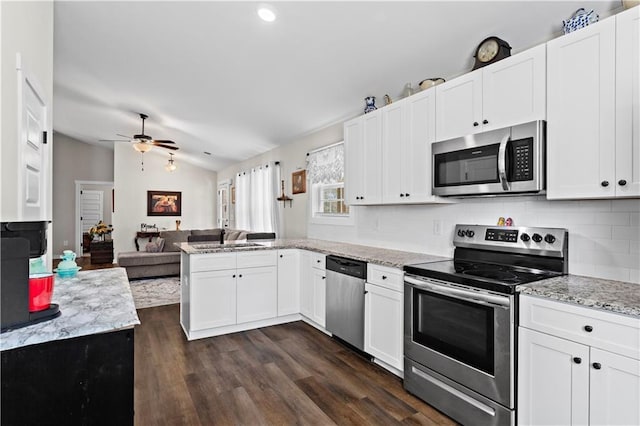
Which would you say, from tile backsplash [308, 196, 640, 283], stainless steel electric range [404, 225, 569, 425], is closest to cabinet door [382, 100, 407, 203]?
tile backsplash [308, 196, 640, 283]

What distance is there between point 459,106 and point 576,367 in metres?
1.76

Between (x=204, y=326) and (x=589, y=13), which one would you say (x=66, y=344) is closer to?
(x=204, y=326)

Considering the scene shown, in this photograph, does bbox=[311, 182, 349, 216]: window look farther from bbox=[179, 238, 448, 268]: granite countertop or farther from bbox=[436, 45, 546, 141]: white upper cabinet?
bbox=[436, 45, 546, 141]: white upper cabinet

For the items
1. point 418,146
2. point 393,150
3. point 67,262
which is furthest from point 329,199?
point 67,262

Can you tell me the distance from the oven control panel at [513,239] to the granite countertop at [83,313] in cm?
228

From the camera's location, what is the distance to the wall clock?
2.31 meters

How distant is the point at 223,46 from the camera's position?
3.18 m

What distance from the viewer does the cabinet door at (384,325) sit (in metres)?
2.57

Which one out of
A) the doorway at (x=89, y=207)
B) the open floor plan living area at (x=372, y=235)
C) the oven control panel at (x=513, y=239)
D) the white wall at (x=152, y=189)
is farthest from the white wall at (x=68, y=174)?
the oven control panel at (x=513, y=239)

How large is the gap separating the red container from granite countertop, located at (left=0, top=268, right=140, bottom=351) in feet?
0.29

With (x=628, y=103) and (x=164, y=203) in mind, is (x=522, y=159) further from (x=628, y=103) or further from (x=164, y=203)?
(x=164, y=203)

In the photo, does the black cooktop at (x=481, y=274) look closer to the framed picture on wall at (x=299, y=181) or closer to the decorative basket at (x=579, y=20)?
the decorative basket at (x=579, y=20)

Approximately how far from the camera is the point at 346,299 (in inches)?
124

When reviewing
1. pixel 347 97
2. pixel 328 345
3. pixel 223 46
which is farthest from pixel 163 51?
pixel 328 345
